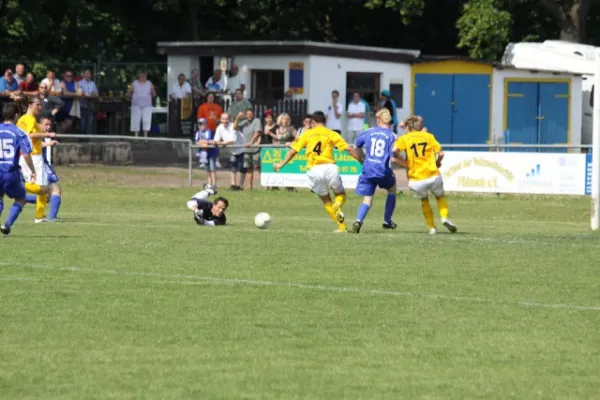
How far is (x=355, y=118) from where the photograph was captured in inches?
1481

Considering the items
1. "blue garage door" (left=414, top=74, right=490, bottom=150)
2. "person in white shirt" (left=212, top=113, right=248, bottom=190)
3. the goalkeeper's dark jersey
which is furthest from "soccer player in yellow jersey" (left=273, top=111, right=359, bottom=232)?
"blue garage door" (left=414, top=74, right=490, bottom=150)

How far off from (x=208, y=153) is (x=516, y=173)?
6.70 metres

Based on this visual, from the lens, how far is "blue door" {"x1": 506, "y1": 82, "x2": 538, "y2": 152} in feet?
140

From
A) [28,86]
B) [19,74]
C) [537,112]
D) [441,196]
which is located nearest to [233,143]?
[28,86]

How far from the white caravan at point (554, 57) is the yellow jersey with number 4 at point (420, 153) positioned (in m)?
18.7

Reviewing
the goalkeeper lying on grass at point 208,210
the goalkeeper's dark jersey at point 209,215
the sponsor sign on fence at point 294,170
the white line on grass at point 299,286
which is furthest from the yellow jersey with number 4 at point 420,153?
the sponsor sign on fence at point 294,170

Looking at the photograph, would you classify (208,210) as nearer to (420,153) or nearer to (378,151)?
(378,151)

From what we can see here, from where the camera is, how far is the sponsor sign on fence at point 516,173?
29.7 meters

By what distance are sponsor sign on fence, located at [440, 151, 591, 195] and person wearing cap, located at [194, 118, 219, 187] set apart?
16.4 ft

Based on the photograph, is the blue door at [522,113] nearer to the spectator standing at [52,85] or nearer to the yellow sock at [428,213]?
the spectator standing at [52,85]

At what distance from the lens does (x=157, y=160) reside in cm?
3278

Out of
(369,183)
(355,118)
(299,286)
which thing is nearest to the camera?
(299,286)

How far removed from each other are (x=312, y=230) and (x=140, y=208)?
7.76 metres

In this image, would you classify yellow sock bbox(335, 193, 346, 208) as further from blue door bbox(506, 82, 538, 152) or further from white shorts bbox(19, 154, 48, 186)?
blue door bbox(506, 82, 538, 152)
